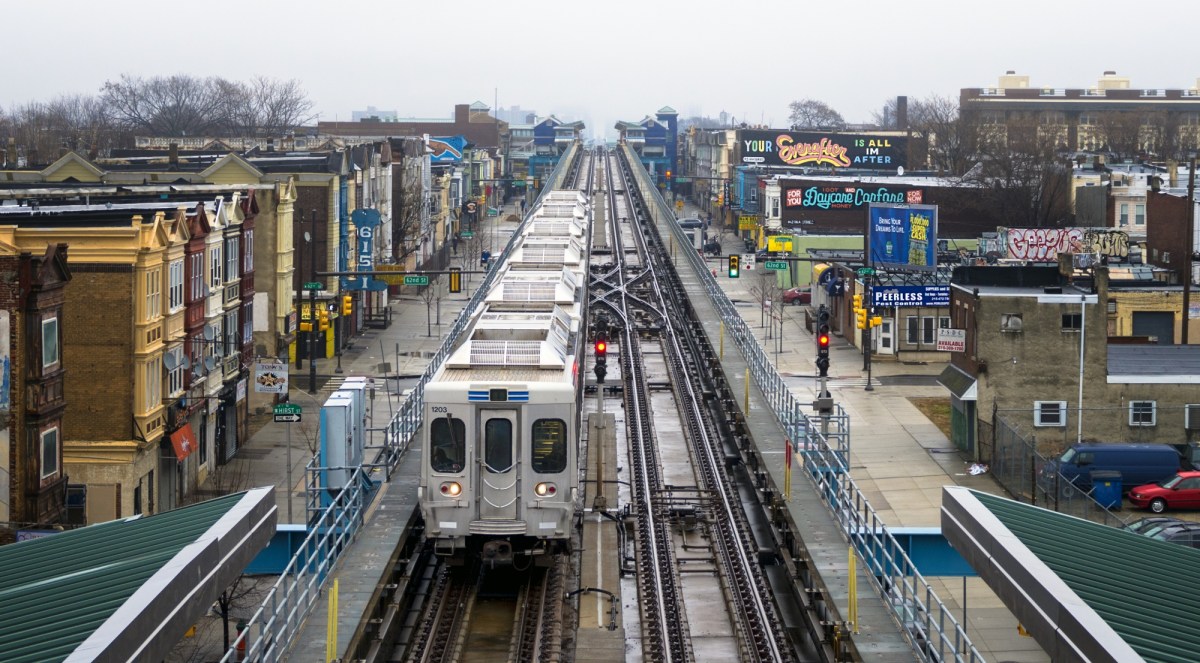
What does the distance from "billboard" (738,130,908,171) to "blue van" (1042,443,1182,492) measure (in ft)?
280

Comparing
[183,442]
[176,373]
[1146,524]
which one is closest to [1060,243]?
[1146,524]

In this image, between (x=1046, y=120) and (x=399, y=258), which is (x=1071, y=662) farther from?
(x=1046, y=120)

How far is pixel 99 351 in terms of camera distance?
32.3 metres

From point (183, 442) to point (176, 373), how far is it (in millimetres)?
1945

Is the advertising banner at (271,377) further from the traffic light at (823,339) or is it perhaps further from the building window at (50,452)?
the traffic light at (823,339)

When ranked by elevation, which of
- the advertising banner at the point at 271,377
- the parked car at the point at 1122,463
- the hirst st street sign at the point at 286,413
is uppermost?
the advertising banner at the point at 271,377

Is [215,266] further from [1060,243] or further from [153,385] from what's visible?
[1060,243]

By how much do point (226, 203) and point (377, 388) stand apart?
10.1 m

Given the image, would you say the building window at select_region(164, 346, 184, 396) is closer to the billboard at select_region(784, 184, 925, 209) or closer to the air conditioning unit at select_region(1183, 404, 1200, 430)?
the air conditioning unit at select_region(1183, 404, 1200, 430)

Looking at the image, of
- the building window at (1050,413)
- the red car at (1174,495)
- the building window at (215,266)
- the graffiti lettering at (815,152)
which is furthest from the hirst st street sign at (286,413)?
the graffiti lettering at (815,152)

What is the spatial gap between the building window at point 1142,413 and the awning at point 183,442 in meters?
22.9

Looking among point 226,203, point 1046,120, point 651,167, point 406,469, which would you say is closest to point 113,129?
point 651,167

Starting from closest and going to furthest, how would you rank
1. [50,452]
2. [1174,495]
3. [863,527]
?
[863,527] → [50,452] → [1174,495]

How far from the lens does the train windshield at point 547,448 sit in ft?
76.5
